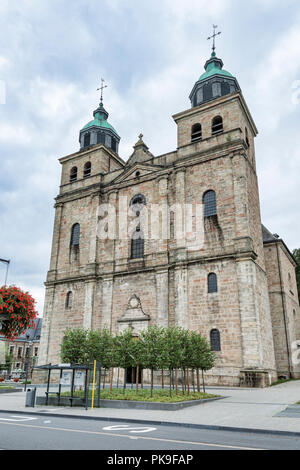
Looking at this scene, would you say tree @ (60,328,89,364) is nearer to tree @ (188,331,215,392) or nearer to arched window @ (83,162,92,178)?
tree @ (188,331,215,392)

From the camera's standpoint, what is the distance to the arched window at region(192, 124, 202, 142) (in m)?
30.4

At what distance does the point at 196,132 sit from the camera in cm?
3069

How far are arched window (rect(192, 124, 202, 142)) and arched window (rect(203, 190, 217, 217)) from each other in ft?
17.6

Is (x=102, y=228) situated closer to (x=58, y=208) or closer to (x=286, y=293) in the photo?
(x=58, y=208)

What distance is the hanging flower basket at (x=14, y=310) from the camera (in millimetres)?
16266

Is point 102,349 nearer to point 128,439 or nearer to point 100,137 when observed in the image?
point 128,439

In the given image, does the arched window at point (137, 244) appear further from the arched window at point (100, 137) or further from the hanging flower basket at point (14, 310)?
the hanging flower basket at point (14, 310)

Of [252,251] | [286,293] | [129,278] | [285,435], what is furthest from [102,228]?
[285,435]

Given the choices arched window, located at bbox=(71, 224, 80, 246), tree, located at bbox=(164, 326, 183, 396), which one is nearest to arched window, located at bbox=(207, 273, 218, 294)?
tree, located at bbox=(164, 326, 183, 396)

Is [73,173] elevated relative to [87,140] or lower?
lower

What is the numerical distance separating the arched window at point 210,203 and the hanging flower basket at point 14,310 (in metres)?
14.6

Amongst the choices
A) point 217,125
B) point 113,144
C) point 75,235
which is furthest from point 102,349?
point 113,144

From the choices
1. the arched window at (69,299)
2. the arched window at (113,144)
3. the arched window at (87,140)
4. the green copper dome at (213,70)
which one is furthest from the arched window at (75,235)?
the green copper dome at (213,70)

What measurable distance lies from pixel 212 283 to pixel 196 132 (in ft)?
41.6
